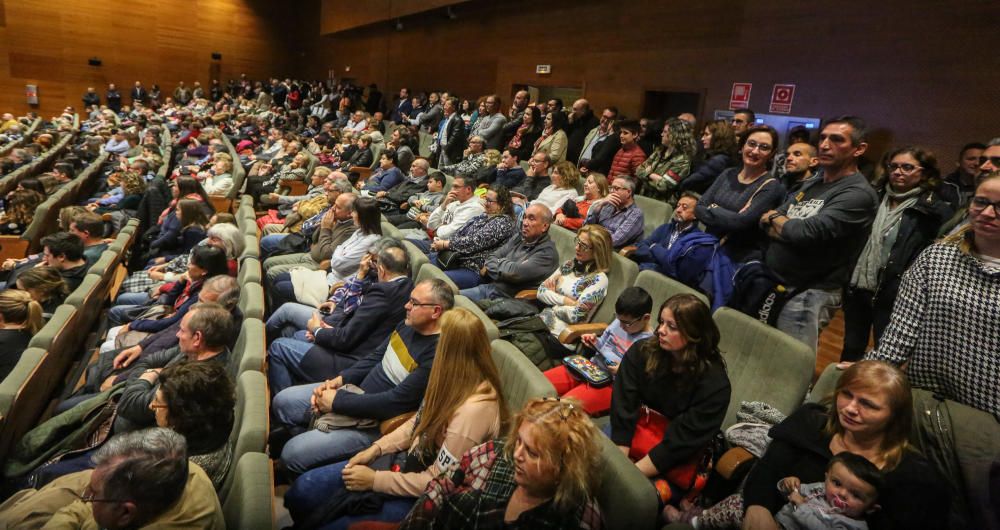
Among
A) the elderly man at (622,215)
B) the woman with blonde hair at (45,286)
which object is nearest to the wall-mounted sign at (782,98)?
the elderly man at (622,215)

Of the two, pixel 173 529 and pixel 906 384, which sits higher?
pixel 906 384

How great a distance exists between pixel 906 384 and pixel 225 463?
1.78 m

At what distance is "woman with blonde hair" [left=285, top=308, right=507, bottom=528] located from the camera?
1.63m

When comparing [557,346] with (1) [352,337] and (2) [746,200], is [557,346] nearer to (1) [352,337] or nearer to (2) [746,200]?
Result: (1) [352,337]

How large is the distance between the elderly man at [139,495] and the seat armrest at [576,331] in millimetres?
1550

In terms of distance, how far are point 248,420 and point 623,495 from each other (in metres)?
1.02

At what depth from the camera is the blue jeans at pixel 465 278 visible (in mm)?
3512

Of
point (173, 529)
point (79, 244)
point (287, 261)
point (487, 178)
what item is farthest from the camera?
point (487, 178)

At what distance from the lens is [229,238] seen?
3344 millimetres

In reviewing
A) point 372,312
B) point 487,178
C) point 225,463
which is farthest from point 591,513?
point 487,178

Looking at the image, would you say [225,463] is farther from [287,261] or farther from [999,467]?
[287,261]

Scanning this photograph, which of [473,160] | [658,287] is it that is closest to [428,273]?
[658,287]

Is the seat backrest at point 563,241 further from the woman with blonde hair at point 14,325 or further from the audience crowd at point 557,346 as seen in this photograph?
the woman with blonde hair at point 14,325

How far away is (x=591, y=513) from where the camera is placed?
4.38 ft
